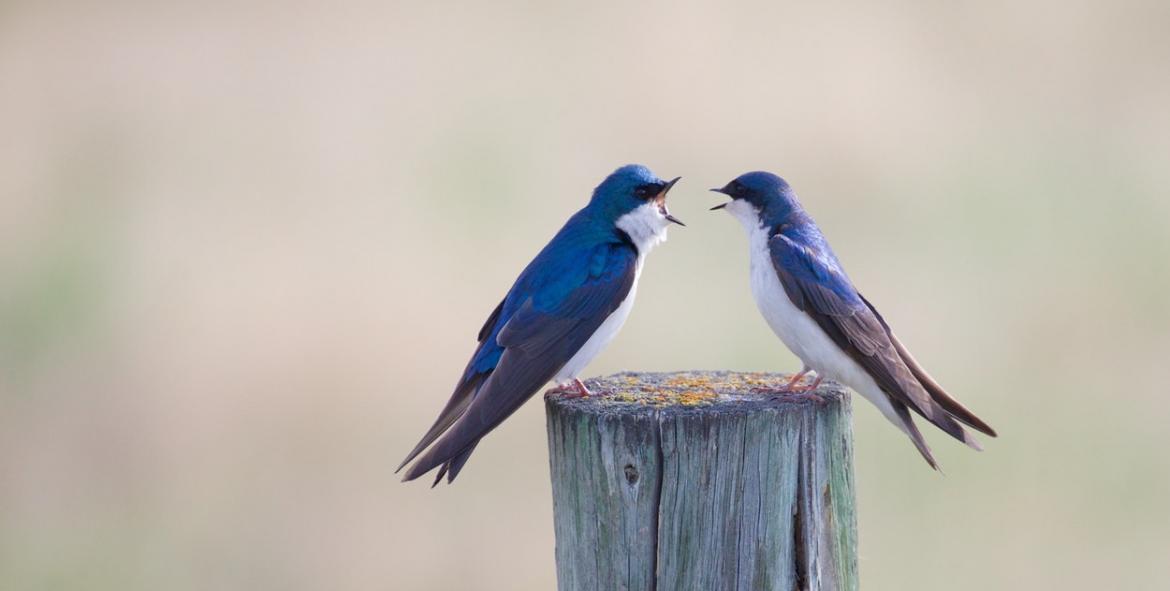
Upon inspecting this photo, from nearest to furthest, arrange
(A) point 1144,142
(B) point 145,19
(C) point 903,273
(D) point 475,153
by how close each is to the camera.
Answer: (C) point 903,273
(D) point 475,153
(A) point 1144,142
(B) point 145,19

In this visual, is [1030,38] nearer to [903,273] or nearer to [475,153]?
[903,273]

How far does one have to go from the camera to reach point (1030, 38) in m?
11.7

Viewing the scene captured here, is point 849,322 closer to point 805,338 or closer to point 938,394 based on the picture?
point 805,338

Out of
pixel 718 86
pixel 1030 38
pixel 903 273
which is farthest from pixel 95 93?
pixel 1030 38

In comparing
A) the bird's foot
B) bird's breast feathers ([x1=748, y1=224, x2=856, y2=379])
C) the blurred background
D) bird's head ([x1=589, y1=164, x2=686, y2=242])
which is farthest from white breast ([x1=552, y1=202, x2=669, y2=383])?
the blurred background

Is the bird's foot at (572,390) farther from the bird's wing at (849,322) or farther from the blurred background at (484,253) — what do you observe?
the blurred background at (484,253)

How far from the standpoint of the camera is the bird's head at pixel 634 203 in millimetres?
4309

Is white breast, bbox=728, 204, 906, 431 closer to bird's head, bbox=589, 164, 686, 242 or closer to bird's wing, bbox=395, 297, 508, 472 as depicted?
bird's head, bbox=589, 164, 686, 242

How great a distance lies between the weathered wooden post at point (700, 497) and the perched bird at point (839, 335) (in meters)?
0.54

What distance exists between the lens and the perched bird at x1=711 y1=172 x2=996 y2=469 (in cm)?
363

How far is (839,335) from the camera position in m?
3.76

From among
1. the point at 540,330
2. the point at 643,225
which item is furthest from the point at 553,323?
the point at 643,225

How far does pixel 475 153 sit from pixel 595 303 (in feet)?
18.5

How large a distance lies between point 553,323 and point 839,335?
2.63 feet
